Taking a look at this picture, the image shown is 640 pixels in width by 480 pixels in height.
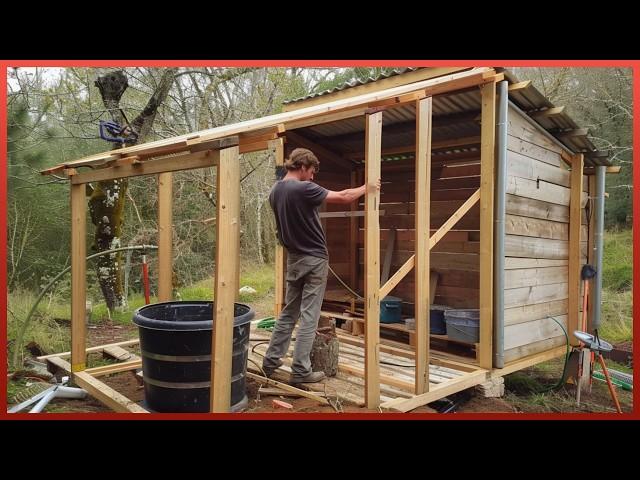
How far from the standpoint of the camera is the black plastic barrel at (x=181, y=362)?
11.2 feet

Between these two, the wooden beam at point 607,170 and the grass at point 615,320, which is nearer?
the wooden beam at point 607,170

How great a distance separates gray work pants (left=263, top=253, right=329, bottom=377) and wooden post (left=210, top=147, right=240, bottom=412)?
1078 millimetres

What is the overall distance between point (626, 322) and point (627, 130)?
2395 millimetres

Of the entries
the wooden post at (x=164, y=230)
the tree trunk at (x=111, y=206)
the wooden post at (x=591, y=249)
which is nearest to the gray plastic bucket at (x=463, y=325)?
the wooden post at (x=591, y=249)

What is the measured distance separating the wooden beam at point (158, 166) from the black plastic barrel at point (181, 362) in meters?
1.03

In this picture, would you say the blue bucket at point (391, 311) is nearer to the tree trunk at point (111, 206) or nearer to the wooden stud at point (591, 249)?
the wooden stud at point (591, 249)

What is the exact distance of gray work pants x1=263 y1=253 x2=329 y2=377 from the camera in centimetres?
395

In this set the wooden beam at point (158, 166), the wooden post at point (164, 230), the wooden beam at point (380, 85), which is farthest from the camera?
the wooden post at point (164, 230)

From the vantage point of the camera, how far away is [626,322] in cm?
647

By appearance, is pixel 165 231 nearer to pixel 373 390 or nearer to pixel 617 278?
pixel 373 390

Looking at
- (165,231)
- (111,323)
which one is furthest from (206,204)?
(165,231)

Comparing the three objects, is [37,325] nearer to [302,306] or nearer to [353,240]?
[302,306]

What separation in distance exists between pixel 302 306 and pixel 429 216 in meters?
1.28

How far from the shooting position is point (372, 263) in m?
3.44
